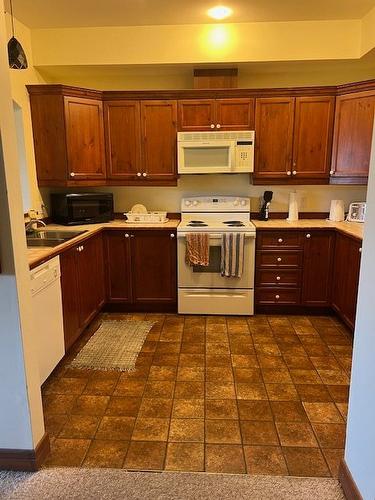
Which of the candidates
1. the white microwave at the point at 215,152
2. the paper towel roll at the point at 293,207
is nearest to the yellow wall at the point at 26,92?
the white microwave at the point at 215,152

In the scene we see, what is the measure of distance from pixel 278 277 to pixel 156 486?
7.88 ft

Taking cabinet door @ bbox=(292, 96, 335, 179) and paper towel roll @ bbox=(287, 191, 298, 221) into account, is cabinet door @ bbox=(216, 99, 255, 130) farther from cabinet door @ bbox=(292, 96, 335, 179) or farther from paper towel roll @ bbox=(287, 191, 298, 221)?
paper towel roll @ bbox=(287, 191, 298, 221)

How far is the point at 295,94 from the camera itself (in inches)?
143

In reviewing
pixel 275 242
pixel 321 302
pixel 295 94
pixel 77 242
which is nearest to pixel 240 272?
pixel 275 242

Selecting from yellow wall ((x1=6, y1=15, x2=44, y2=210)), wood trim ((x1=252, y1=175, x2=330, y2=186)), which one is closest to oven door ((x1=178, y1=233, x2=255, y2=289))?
wood trim ((x1=252, y1=175, x2=330, y2=186))

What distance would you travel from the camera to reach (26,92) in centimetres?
341

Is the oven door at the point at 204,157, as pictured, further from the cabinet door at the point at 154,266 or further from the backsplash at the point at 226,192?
the cabinet door at the point at 154,266

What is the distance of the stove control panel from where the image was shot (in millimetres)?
4059

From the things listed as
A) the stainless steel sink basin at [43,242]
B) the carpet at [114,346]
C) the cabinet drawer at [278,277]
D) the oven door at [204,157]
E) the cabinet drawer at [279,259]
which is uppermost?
the oven door at [204,157]

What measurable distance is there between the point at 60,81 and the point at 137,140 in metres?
1.14

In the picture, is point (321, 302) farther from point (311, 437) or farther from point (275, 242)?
point (311, 437)

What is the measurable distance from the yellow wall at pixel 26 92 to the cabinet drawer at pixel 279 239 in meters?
2.24

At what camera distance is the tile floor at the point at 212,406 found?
1.92m

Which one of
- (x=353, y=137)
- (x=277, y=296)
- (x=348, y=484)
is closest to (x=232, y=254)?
(x=277, y=296)
